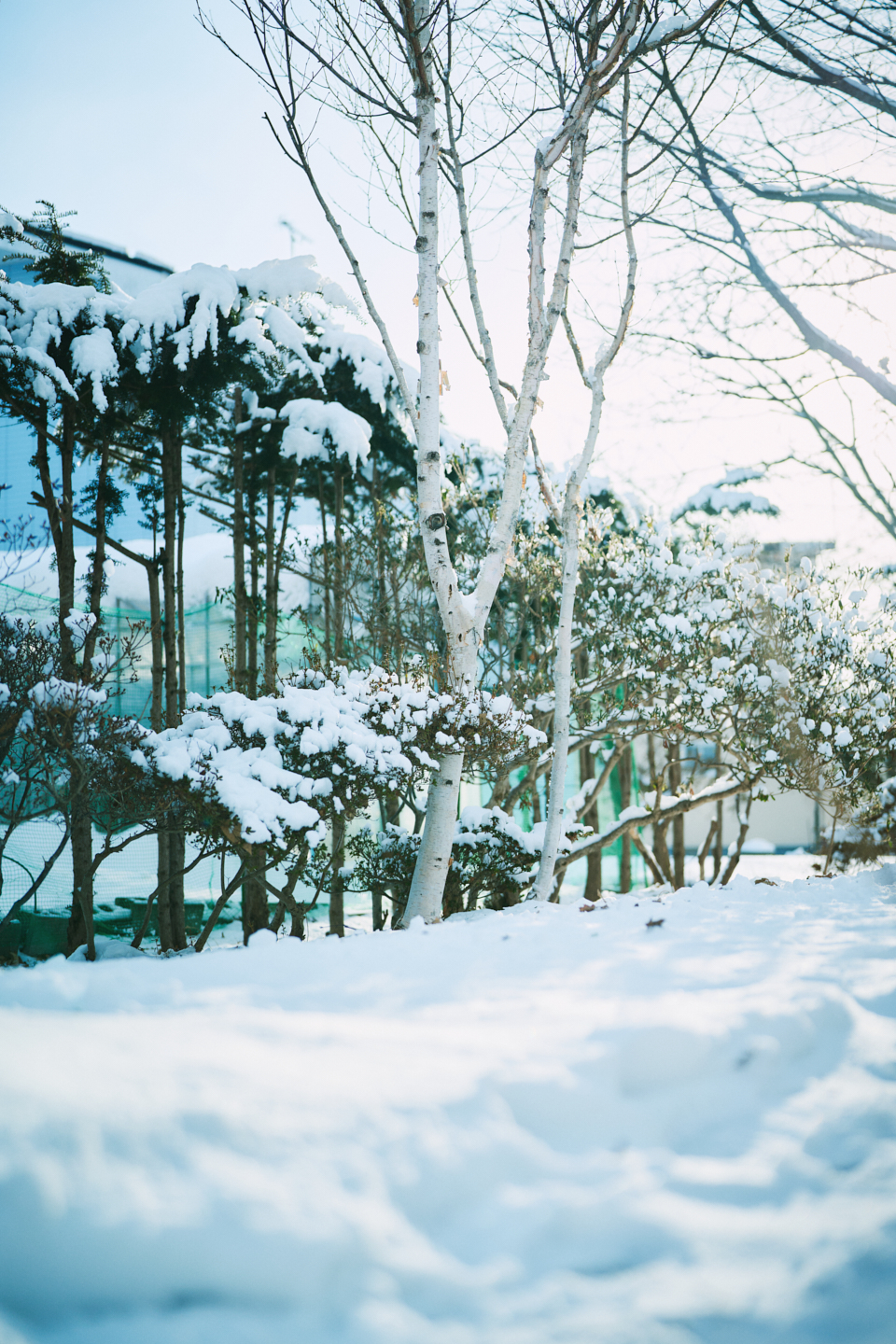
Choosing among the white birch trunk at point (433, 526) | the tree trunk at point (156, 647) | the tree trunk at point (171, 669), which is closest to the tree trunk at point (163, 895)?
the tree trunk at point (171, 669)

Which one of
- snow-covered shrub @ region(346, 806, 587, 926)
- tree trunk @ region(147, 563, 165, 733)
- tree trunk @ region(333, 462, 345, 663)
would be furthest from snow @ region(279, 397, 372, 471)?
snow-covered shrub @ region(346, 806, 587, 926)

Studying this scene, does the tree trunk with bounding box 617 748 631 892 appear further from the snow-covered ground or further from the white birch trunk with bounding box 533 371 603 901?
the snow-covered ground

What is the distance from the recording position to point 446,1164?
59.9 inches

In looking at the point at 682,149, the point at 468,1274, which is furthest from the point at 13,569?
the point at 468,1274

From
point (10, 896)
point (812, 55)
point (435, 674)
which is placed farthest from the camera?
point (10, 896)

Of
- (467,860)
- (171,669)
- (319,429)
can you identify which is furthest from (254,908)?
(319,429)

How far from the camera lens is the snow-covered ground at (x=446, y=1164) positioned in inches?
48.9

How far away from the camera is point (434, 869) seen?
529 cm

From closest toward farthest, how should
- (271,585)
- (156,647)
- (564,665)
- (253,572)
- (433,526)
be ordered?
1. (433,526)
2. (564,665)
3. (156,647)
4. (271,585)
5. (253,572)

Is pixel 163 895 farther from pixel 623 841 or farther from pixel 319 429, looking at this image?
pixel 623 841

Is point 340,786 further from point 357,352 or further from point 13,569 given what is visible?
point 357,352

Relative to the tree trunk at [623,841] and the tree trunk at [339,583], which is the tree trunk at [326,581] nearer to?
the tree trunk at [339,583]

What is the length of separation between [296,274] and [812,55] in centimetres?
423

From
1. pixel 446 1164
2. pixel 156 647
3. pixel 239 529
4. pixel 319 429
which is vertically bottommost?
pixel 446 1164
